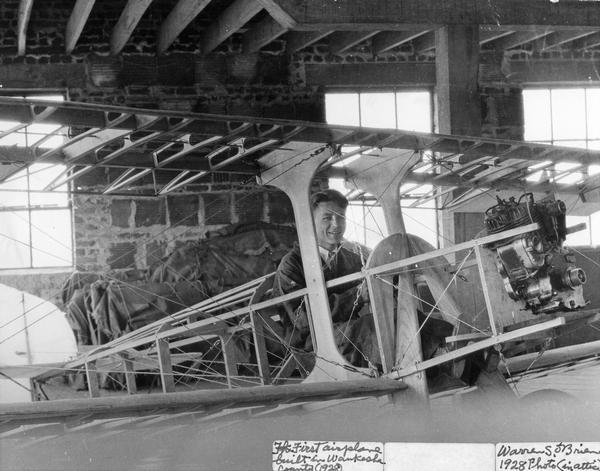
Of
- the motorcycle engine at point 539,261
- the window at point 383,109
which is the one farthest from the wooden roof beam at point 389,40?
the motorcycle engine at point 539,261

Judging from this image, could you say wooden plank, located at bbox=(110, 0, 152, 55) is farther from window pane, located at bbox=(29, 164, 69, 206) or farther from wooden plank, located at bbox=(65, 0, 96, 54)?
window pane, located at bbox=(29, 164, 69, 206)

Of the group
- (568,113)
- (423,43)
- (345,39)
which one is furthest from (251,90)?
(568,113)

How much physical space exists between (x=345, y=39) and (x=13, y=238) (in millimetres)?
4862

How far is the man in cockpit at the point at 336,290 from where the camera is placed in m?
5.83

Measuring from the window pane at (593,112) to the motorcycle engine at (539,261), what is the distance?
577 cm

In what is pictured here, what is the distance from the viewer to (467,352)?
17.1ft

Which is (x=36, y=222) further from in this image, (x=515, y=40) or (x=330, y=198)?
(x=515, y=40)

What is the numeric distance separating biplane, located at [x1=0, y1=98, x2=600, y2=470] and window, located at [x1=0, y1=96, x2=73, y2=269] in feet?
0.71

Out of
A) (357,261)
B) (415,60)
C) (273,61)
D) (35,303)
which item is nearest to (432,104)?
(415,60)

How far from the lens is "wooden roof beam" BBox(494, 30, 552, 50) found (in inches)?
408

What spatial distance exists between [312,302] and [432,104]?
4942mm

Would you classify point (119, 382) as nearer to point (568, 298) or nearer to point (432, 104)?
point (568, 298)

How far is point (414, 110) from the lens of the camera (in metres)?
10.0
